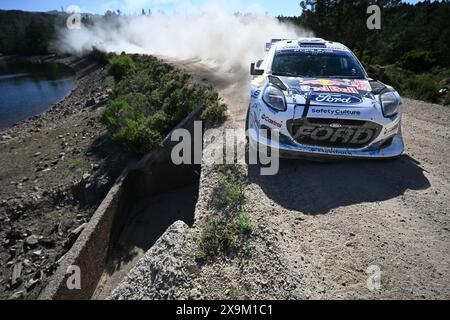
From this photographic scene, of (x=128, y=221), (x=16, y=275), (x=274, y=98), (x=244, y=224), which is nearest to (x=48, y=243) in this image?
(x=16, y=275)

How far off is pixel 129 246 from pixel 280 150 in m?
4.33

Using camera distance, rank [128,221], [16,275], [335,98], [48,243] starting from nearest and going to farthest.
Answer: [335,98], [16,275], [48,243], [128,221]

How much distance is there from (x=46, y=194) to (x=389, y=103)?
853 centimetres

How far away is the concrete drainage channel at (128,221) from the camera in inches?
197

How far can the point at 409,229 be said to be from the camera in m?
3.49

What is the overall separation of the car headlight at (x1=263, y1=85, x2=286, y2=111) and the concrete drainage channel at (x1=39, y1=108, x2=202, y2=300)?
4054mm

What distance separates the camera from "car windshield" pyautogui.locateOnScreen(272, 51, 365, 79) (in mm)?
5418

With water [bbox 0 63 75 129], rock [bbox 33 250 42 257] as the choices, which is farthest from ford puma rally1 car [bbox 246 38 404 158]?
water [bbox 0 63 75 129]

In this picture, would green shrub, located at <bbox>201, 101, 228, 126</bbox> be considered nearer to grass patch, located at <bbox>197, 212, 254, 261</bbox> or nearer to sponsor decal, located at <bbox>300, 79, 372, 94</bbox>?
sponsor decal, located at <bbox>300, 79, 372, 94</bbox>

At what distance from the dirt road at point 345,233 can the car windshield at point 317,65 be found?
175 centimetres

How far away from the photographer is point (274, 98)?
4527 mm

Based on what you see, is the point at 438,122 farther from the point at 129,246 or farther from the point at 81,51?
the point at 81,51

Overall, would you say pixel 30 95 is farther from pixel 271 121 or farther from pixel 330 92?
pixel 330 92

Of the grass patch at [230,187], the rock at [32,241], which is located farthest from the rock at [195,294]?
the rock at [32,241]
